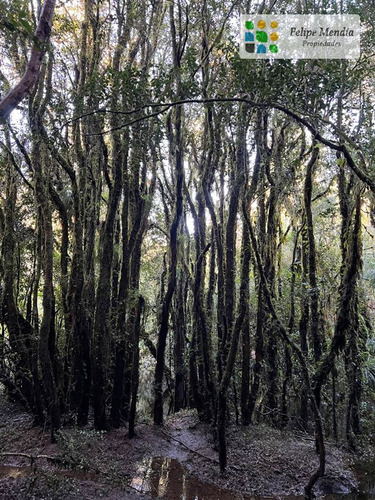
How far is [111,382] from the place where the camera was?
969 centimetres

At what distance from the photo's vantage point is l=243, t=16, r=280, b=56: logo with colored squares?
5777mm

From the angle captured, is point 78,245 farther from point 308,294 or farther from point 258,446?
point 258,446

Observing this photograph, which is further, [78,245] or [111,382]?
[111,382]

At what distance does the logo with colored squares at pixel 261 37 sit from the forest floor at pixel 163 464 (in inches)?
252

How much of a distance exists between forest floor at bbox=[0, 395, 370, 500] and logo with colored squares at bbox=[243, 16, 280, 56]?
641cm

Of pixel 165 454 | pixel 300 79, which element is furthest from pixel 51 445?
pixel 300 79

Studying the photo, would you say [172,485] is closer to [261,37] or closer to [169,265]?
[169,265]

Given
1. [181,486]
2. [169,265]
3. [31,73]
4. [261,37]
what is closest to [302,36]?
[261,37]

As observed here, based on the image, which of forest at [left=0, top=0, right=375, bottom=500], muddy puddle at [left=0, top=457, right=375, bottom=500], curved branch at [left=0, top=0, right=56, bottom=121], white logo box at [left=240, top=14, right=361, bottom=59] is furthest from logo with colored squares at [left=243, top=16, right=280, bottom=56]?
muddy puddle at [left=0, top=457, right=375, bottom=500]

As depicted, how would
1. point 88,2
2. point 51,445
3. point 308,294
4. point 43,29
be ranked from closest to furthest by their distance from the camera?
1. point 43,29
2. point 51,445
3. point 308,294
4. point 88,2

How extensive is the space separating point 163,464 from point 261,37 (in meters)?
8.00

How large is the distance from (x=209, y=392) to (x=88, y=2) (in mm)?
9158

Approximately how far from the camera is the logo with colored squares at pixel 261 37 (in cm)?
578

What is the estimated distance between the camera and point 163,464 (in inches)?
307
